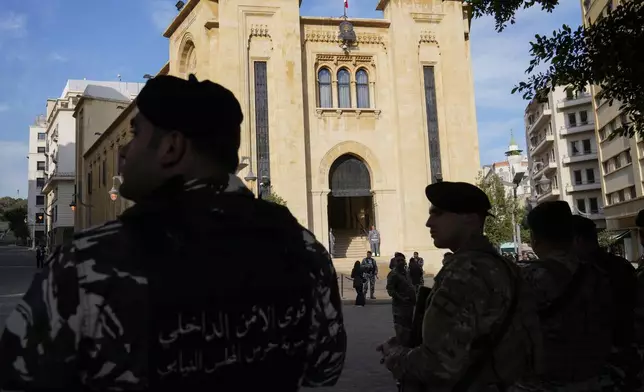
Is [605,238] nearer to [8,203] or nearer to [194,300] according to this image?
[194,300]

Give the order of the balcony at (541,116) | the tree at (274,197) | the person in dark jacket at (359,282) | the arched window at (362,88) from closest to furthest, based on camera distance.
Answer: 1. the person in dark jacket at (359,282)
2. the tree at (274,197)
3. the arched window at (362,88)
4. the balcony at (541,116)

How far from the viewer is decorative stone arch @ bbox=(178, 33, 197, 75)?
30.7m

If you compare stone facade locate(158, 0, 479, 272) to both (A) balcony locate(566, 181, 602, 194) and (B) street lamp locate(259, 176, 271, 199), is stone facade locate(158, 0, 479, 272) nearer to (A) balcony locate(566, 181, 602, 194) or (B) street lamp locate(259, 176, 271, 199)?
(B) street lamp locate(259, 176, 271, 199)

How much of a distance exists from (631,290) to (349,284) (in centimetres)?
1995

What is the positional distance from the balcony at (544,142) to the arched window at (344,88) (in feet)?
123

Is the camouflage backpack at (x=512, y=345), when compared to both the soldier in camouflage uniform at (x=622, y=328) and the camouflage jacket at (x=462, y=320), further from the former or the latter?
the soldier in camouflage uniform at (x=622, y=328)

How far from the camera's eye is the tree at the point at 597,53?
6.21 meters

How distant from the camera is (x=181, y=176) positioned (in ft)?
4.26

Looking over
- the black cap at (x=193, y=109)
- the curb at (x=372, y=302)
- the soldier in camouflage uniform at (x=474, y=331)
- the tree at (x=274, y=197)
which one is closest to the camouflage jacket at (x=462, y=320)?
the soldier in camouflage uniform at (x=474, y=331)

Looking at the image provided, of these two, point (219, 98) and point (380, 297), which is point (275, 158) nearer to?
point (380, 297)

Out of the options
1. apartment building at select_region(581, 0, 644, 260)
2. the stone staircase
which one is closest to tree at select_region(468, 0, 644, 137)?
the stone staircase

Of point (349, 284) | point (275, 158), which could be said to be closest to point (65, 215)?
point (275, 158)

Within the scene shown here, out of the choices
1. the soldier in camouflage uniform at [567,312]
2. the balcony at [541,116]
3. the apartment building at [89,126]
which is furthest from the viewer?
the balcony at [541,116]

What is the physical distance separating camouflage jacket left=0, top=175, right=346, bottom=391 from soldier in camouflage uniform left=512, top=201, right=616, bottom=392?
183 centimetres
